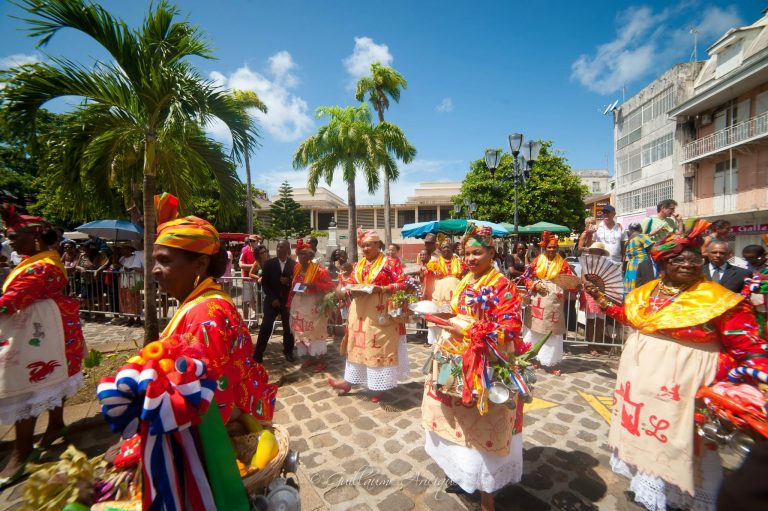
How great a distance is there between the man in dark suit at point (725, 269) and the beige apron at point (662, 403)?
3006 mm

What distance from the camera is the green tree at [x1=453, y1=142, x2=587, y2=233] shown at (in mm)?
24938

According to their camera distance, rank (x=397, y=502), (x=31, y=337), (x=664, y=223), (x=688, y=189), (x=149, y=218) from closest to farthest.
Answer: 1. (x=397, y=502)
2. (x=31, y=337)
3. (x=664, y=223)
4. (x=149, y=218)
5. (x=688, y=189)

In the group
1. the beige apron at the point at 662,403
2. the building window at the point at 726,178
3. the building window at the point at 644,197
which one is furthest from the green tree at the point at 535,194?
the beige apron at the point at 662,403

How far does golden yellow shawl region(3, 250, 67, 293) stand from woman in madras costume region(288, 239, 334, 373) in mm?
3077

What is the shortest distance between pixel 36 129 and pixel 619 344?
10465 mm

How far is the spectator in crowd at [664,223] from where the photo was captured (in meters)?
2.90

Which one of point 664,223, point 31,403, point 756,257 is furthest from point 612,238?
point 31,403

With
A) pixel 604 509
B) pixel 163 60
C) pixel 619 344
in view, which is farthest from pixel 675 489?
pixel 163 60

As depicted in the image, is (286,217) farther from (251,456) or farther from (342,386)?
(251,456)

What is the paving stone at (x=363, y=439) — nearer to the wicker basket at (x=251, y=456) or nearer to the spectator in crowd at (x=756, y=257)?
the wicker basket at (x=251, y=456)

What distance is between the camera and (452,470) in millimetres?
2660

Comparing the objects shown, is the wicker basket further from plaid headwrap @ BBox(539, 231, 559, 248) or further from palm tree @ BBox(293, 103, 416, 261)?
palm tree @ BBox(293, 103, 416, 261)

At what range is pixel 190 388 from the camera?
47.5 inches

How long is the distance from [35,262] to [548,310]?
672cm
